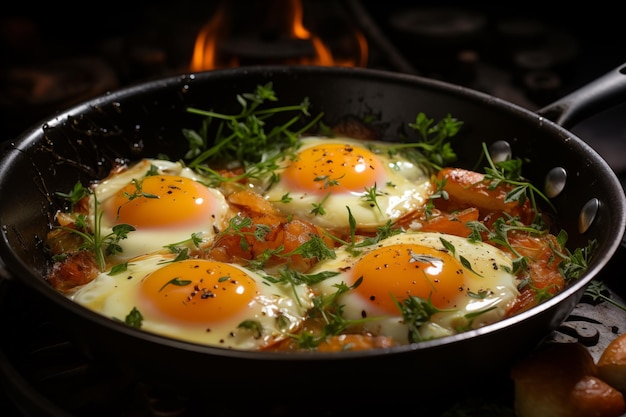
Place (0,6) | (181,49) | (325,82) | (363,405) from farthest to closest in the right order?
(0,6), (181,49), (325,82), (363,405)

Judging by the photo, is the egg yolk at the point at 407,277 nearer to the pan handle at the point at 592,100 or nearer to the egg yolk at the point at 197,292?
the egg yolk at the point at 197,292

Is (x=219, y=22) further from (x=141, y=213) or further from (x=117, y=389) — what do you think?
(x=117, y=389)

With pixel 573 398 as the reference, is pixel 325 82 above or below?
above

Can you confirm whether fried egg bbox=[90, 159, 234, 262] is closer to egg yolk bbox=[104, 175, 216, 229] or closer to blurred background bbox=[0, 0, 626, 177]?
egg yolk bbox=[104, 175, 216, 229]

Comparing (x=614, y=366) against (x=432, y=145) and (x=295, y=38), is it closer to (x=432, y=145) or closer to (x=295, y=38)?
(x=432, y=145)

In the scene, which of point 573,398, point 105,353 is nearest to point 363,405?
point 573,398

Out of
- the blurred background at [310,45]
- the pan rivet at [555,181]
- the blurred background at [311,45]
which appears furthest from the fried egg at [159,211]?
the blurred background at [310,45]

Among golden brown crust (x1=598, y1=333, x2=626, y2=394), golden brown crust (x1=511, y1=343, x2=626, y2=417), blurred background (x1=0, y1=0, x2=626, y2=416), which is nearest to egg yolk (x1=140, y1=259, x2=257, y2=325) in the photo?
golden brown crust (x1=511, y1=343, x2=626, y2=417)
